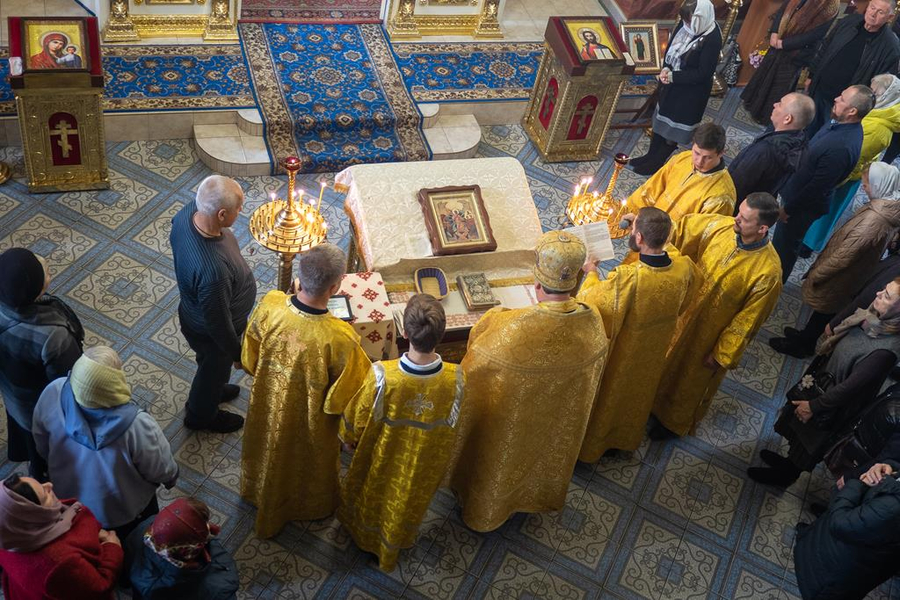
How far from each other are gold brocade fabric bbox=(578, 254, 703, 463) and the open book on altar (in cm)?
13

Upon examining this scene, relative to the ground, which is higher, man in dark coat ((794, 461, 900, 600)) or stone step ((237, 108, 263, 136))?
man in dark coat ((794, 461, 900, 600))

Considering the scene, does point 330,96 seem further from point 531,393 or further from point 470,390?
point 531,393

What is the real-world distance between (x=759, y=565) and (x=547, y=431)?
169 centimetres

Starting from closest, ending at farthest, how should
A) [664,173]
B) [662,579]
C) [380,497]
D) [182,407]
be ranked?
[380,497] → [662,579] → [182,407] → [664,173]

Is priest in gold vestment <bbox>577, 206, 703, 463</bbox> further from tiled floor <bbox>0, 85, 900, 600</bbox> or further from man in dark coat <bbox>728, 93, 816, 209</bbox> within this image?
man in dark coat <bbox>728, 93, 816, 209</bbox>

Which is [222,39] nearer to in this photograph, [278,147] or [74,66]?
[278,147]

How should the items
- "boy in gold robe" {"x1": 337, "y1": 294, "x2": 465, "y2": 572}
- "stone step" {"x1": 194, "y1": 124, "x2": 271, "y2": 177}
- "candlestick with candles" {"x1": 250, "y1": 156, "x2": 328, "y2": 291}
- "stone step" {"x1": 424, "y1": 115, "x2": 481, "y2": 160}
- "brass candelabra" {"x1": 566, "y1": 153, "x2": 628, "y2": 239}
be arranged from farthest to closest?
"stone step" {"x1": 424, "y1": 115, "x2": 481, "y2": 160}, "stone step" {"x1": 194, "y1": 124, "x2": 271, "y2": 177}, "brass candelabra" {"x1": 566, "y1": 153, "x2": 628, "y2": 239}, "candlestick with candles" {"x1": 250, "y1": 156, "x2": 328, "y2": 291}, "boy in gold robe" {"x1": 337, "y1": 294, "x2": 465, "y2": 572}

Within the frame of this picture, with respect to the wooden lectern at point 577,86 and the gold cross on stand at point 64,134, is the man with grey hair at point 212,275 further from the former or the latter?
the wooden lectern at point 577,86

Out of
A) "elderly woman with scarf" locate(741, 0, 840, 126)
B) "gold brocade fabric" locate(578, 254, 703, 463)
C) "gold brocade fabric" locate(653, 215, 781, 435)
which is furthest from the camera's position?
"elderly woman with scarf" locate(741, 0, 840, 126)

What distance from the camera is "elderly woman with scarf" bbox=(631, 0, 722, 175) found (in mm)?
7289

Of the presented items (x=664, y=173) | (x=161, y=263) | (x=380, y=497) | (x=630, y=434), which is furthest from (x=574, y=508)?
(x=161, y=263)

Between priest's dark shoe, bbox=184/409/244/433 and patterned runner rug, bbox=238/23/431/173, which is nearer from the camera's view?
priest's dark shoe, bbox=184/409/244/433

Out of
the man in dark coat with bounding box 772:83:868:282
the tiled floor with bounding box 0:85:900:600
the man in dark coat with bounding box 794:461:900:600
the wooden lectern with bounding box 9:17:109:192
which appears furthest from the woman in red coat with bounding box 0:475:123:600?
the man in dark coat with bounding box 772:83:868:282

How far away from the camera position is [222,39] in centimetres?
807
